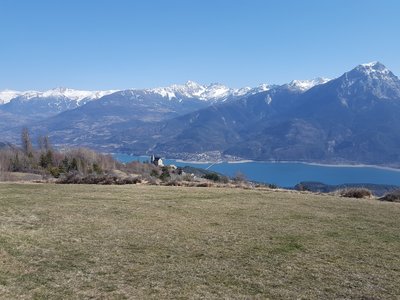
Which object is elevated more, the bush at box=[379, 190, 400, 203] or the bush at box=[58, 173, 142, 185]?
the bush at box=[58, 173, 142, 185]

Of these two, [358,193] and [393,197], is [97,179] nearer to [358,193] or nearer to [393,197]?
[358,193]

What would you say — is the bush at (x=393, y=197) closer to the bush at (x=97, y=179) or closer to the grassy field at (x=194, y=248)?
the grassy field at (x=194, y=248)

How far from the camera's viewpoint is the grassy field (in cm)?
1095

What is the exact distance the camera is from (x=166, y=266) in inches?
497

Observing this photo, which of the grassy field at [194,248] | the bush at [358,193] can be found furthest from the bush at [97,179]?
the bush at [358,193]

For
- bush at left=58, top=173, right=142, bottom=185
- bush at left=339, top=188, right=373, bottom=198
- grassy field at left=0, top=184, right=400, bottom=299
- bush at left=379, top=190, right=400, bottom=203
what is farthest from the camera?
bush at left=58, top=173, right=142, bottom=185

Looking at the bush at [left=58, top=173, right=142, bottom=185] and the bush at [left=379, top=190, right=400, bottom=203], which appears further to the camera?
the bush at [left=58, top=173, right=142, bottom=185]

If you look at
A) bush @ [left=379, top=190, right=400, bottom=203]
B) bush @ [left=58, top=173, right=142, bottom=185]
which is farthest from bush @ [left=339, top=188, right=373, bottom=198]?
bush @ [left=58, top=173, right=142, bottom=185]

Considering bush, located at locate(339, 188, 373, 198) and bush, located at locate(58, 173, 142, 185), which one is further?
bush, located at locate(58, 173, 142, 185)

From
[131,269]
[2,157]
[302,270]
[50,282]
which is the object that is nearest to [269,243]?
[302,270]

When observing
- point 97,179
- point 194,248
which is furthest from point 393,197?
point 97,179

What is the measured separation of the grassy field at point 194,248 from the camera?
10945mm

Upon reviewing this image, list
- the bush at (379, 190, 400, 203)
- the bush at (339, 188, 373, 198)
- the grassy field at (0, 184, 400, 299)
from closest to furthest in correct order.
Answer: the grassy field at (0, 184, 400, 299)
the bush at (379, 190, 400, 203)
the bush at (339, 188, 373, 198)

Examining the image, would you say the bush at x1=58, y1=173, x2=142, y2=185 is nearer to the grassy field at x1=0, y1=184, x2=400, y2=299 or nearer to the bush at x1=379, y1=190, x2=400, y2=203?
the grassy field at x1=0, y1=184, x2=400, y2=299
